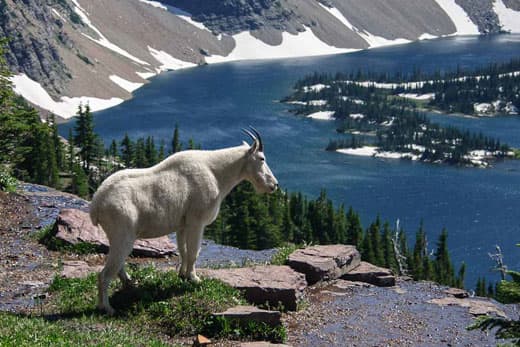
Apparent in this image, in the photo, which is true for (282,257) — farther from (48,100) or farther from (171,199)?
(48,100)

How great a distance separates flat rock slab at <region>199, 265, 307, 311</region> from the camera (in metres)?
14.7

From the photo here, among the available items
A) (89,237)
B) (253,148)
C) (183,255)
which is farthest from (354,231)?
(183,255)

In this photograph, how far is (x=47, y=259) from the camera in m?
18.0

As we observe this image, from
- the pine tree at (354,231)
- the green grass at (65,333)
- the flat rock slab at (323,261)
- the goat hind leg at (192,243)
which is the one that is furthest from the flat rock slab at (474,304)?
the pine tree at (354,231)

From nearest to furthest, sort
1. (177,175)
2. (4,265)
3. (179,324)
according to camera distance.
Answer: (179,324) < (177,175) < (4,265)

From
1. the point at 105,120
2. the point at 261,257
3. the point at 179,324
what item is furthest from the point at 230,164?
the point at 105,120

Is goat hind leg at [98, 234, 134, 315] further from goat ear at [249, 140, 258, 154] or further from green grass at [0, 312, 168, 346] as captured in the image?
goat ear at [249, 140, 258, 154]

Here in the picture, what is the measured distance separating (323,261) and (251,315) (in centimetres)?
499

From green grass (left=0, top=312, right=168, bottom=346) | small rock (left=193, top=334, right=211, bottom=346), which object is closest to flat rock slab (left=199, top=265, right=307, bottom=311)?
small rock (left=193, top=334, right=211, bottom=346)

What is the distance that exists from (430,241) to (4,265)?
3168 inches

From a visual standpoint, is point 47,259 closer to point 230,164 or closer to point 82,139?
point 230,164

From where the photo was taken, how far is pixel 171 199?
1405cm

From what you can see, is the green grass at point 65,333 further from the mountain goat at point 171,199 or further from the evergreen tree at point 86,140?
the evergreen tree at point 86,140

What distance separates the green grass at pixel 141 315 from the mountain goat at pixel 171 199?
423 mm
